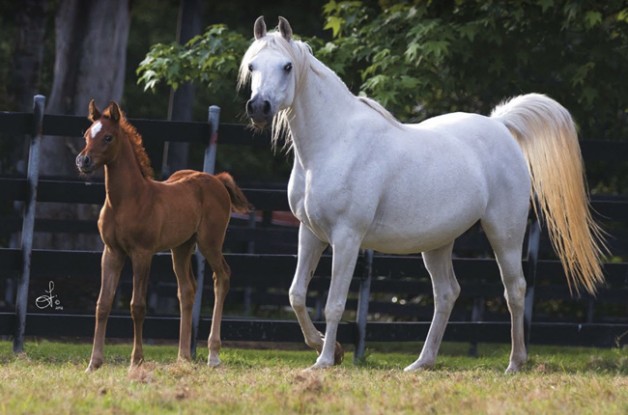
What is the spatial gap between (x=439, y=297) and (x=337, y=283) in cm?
115

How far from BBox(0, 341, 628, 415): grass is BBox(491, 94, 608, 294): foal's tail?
38.7 inches

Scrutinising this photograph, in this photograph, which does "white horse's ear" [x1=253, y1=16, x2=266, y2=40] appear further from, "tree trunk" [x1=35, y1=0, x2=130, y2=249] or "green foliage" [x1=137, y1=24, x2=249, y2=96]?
"tree trunk" [x1=35, y1=0, x2=130, y2=249]

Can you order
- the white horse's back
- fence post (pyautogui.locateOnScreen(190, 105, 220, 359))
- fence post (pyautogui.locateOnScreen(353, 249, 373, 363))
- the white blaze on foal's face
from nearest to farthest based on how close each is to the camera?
the white blaze on foal's face < the white horse's back < fence post (pyautogui.locateOnScreen(190, 105, 220, 359)) < fence post (pyautogui.locateOnScreen(353, 249, 373, 363))

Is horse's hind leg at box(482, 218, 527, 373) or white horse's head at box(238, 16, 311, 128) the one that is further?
horse's hind leg at box(482, 218, 527, 373)

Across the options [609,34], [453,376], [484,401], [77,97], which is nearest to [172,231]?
[453,376]

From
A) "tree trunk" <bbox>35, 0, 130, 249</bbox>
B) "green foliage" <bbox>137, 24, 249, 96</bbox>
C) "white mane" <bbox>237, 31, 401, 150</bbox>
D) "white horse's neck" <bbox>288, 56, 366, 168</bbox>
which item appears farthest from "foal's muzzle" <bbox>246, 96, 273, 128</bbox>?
Result: "tree trunk" <bbox>35, 0, 130, 249</bbox>

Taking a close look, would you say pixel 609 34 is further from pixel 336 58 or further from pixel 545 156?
pixel 545 156

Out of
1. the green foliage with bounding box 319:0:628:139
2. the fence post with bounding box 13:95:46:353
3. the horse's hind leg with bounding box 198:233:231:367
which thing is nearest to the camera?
the horse's hind leg with bounding box 198:233:231:367

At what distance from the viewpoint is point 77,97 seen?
1531cm

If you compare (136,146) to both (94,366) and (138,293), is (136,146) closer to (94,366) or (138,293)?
(138,293)

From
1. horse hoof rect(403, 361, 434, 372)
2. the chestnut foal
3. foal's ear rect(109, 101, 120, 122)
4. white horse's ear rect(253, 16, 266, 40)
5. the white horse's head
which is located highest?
white horse's ear rect(253, 16, 266, 40)

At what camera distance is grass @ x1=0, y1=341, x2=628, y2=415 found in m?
5.90

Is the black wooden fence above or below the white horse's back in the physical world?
below

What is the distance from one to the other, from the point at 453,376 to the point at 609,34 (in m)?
5.63
